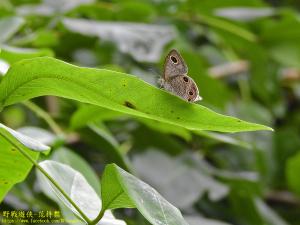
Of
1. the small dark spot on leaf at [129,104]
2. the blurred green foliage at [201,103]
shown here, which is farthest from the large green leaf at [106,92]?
the blurred green foliage at [201,103]

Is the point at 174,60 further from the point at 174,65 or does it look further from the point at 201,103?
the point at 201,103

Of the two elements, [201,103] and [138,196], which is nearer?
[138,196]

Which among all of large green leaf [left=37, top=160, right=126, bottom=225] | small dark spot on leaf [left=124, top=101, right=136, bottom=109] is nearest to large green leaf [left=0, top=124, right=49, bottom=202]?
large green leaf [left=37, top=160, right=126, bottom=225]

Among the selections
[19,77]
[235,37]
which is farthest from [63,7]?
[19,77]

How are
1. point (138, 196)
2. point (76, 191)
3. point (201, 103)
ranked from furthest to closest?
point (201, 103), point (76, 191), point (138, 196)

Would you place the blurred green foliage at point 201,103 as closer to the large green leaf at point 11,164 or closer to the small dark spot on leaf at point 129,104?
the large green leaf at point 11,164

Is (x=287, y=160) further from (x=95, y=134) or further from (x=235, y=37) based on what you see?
(x=95, y=134)

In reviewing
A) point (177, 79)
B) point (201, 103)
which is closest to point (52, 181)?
point (177, 79)
